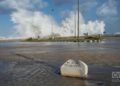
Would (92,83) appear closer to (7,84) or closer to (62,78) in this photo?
(62,78)

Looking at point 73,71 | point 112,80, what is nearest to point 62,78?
point 73,71

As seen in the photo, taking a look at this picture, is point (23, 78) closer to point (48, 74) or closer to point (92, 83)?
point (48, 74)

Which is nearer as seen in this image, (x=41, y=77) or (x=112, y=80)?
(x=112, y=80)

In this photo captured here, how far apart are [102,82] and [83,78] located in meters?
1.59

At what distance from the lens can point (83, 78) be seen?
15656mm

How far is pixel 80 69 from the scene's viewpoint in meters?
16.0

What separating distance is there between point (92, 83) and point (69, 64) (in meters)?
2.66

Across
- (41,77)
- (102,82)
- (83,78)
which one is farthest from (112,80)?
(41,77)

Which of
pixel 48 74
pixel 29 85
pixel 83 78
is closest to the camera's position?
pixel 29 85

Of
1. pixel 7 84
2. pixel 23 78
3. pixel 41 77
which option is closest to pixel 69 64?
pixel 41 77

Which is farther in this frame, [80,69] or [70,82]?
[80,69]

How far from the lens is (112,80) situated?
48.0ft

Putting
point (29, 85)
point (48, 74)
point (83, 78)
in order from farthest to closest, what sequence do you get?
point (48, 74)
point (83, 78)
point (29, 85)

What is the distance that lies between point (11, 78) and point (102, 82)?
19.0 ft
